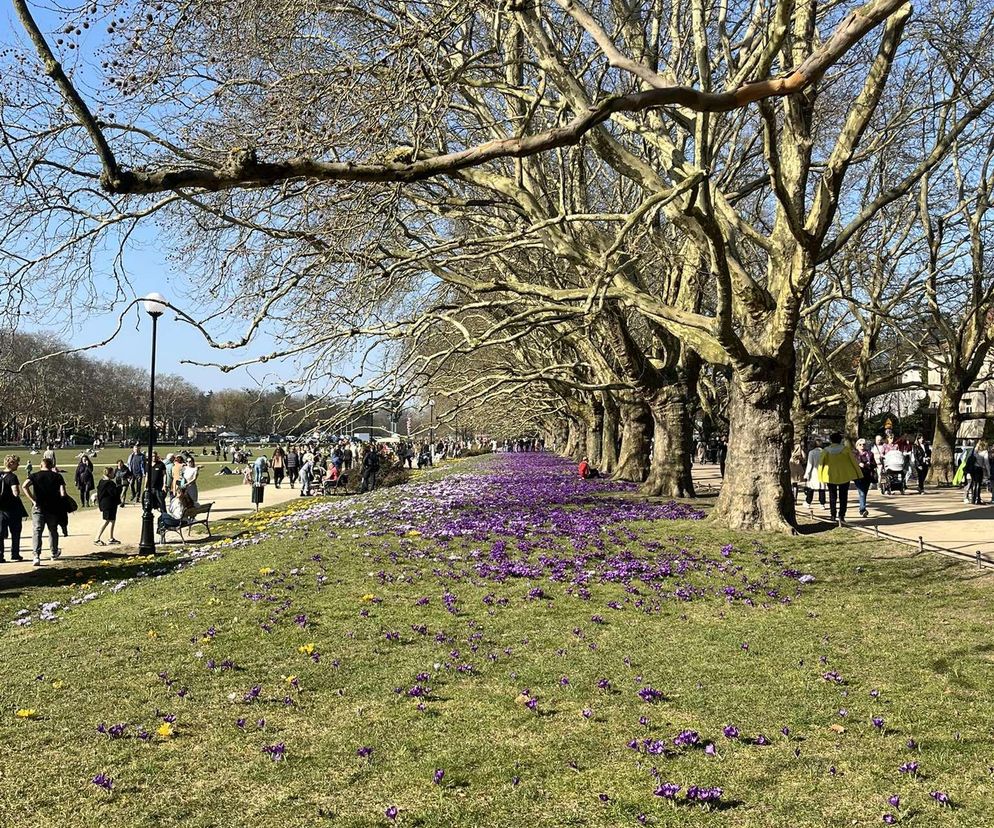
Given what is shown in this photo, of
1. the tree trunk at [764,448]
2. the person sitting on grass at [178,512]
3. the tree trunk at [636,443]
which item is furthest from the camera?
the tree trunk at [636,443]

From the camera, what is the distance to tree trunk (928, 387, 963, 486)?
2783cm

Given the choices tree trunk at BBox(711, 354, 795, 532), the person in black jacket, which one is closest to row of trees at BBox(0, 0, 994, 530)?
tree trunk at BBox(711, 354, 795, 532)

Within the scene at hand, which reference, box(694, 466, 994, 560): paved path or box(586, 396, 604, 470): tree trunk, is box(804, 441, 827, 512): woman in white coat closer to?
box(694, 466, 994, 560): paved path

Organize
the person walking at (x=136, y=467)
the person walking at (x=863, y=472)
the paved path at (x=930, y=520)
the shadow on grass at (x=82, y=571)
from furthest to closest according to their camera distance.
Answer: the person walking at (x=136, y=467) → the person walking at (x=863, y=472) → the paved path at (x=930, y=520) → the shadow on grass at (x=82, y=571)

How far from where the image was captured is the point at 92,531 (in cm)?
1883

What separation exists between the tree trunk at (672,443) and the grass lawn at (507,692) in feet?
26.7

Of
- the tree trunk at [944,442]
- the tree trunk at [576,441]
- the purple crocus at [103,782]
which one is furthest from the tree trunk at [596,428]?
the purple crocus at [103,782]

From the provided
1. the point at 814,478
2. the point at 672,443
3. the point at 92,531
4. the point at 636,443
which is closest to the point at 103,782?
the point at 92,531

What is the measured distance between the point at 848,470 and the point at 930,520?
5.50ft

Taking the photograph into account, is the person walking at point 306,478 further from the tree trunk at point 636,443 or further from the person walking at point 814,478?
the person walking at point 814,478

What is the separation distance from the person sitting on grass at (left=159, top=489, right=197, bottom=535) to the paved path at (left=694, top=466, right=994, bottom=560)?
466 inches

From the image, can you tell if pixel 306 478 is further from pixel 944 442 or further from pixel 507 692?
pixel 507 692

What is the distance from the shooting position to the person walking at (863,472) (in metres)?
17.5

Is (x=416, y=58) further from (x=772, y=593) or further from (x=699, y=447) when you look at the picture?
(x=699, y=447)
